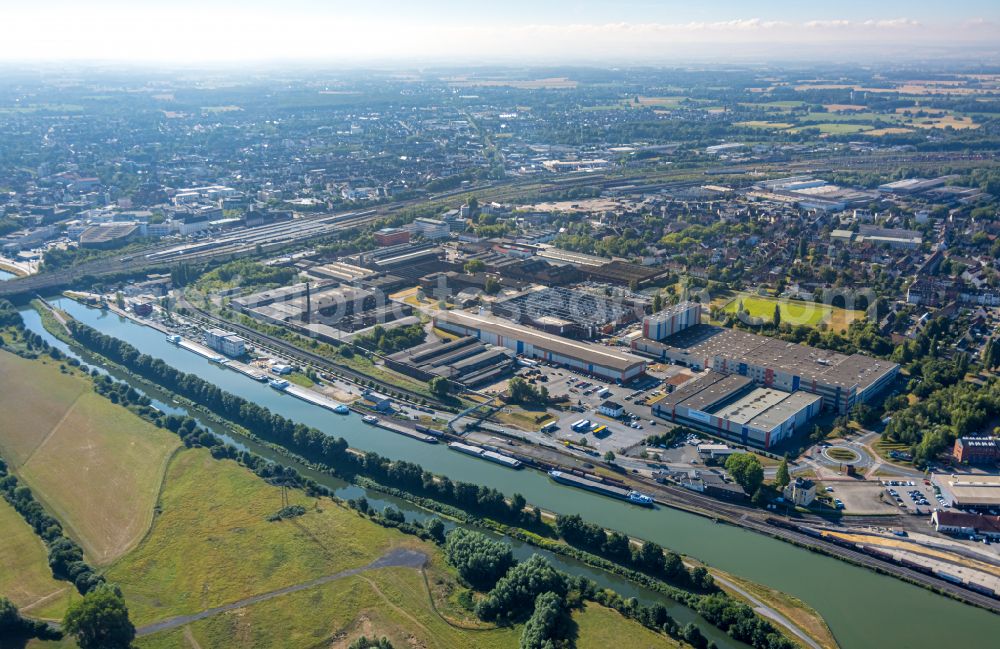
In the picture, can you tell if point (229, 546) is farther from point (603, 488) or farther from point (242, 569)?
point (603, 488)

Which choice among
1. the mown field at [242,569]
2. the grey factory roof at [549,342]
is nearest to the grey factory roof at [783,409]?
the grey factory roof at [549,342]

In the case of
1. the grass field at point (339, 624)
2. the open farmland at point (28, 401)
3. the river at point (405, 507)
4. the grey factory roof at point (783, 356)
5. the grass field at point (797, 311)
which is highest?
the grey factory roof at point (783, 356)

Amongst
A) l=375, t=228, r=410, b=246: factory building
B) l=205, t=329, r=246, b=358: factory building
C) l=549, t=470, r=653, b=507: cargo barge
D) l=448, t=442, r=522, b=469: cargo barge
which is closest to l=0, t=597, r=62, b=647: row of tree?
l=448, t=442, r=522, b=469: cargo barge

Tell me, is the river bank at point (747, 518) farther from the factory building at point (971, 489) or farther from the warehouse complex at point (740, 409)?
the warehouse complex at point (740, 409)

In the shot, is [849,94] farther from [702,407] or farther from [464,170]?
[702,407]

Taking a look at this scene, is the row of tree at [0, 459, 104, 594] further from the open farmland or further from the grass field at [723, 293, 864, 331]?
the grass field at [723, 293, 864, 331]

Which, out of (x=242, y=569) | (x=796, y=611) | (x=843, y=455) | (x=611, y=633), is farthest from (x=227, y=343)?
(x=796, y=611)
